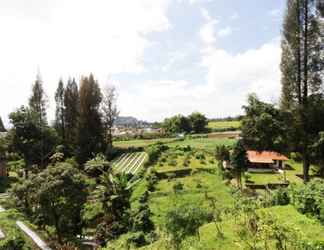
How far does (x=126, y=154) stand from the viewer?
144 ft

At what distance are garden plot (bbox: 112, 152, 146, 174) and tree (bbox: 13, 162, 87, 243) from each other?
15.5m

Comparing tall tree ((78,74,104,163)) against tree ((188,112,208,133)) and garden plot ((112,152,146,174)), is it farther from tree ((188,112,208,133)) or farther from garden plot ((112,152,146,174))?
tree ((188,112,208,133))

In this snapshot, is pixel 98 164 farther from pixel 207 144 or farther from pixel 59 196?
pixel 207 144

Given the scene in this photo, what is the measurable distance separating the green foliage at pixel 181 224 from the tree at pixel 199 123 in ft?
193

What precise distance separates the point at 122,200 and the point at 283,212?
8.86 metres

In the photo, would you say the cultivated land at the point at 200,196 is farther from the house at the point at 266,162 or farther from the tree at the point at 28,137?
the tree at the point at 28,137

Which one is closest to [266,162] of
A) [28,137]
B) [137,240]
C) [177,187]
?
[177,187]

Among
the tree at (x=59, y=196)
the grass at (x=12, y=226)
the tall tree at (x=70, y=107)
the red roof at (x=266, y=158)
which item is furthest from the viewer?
the tall tree at (x=70, y=107)

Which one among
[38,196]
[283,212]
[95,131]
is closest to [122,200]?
[38,196]

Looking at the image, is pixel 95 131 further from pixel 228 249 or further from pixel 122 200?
pixel 228 249

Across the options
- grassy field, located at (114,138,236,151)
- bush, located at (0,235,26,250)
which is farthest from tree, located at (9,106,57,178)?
bush, located at (0,235,26,250)

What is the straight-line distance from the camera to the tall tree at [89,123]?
37750mm

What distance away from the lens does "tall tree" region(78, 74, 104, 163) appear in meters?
37.8

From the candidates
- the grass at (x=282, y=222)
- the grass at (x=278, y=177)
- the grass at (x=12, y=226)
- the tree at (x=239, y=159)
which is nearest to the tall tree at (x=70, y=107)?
the grass at (x=12, y=226)
